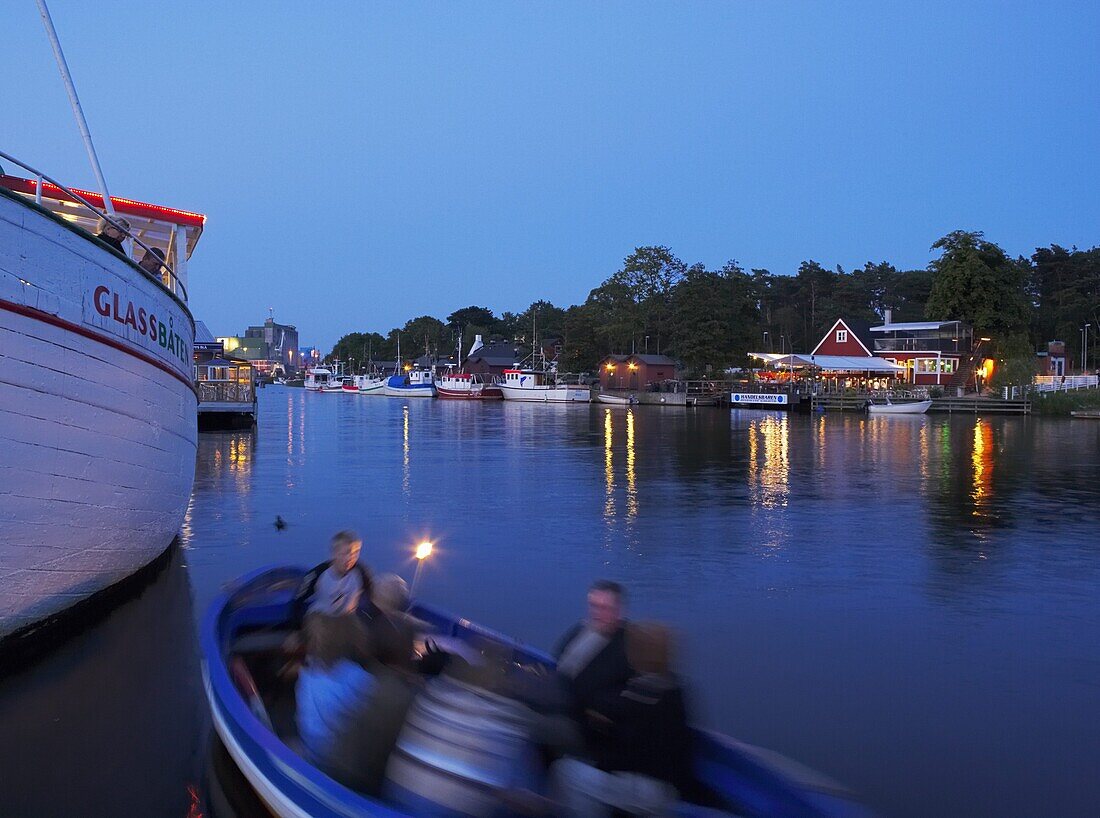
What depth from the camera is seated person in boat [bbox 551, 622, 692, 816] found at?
4863mm

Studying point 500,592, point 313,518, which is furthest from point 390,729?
point 313,518

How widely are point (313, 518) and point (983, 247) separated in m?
68.4

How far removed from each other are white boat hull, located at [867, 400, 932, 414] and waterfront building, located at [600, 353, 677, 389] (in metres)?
23.4

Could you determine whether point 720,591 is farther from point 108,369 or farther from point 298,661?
point 108,369

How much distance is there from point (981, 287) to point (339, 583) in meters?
75.0

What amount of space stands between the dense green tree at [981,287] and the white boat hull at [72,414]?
72894 millimetres

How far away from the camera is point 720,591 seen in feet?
42.4

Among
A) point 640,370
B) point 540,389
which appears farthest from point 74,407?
point 540,389

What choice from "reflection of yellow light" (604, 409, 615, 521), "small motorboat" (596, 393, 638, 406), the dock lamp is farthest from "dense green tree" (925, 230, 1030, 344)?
the dock lamp

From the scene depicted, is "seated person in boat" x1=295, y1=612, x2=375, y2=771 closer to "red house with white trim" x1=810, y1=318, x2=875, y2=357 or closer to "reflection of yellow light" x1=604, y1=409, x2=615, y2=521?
"reflection of yellow light" x1=604, y1=409, x2=615, y2=521

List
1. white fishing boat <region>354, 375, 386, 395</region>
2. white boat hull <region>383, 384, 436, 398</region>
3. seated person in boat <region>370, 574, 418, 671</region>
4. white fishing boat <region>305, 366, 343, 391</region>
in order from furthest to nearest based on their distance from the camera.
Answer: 1. white fishing boat <region>305, 366, 343, 391</region>
2. white fishing boat <region>354, 375, 386, 395</region>
3. white boat hull <region>383, 384, 436, 398</region>
4. seated person in boat <region>370, 574, 418, 671</region>

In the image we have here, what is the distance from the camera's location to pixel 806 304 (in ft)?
406

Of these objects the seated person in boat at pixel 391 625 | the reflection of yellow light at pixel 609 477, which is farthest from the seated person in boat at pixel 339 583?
the reflection of yellow light at pixel 609 477

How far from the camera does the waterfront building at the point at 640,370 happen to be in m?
85.5
